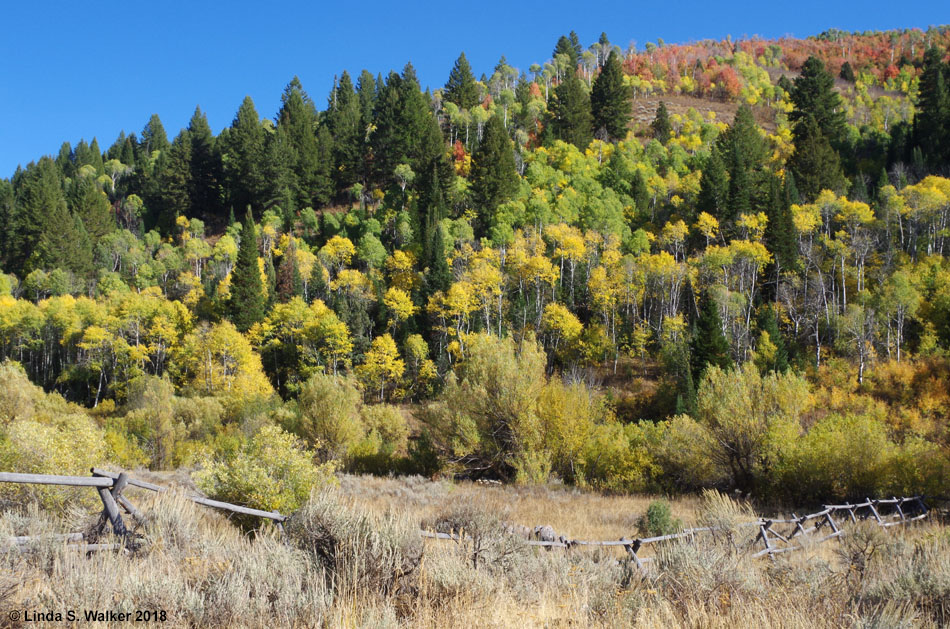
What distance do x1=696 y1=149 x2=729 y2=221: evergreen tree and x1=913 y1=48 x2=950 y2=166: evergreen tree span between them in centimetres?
2513

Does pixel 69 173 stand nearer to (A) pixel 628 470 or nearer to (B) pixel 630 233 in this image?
(B) pixel 630 233

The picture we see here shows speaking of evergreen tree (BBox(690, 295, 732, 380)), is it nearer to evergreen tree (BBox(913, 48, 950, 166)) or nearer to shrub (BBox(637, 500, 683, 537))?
shrub (BBox(637, 500, 683, 537))

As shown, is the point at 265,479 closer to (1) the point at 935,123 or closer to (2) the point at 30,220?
(2) the point at 30,220

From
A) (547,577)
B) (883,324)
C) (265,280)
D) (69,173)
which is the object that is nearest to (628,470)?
(547,577)

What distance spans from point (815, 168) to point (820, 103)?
15863 mm

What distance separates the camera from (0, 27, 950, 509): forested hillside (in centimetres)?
2486

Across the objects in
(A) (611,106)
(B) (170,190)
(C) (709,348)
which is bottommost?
(C) (709,348)

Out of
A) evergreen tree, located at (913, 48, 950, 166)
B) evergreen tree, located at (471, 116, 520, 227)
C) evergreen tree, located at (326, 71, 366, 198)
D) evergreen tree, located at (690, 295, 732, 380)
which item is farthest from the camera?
evergreen tree, located at (326, 71, 366, 198)

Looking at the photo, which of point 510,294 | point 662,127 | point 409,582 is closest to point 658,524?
point 409,582

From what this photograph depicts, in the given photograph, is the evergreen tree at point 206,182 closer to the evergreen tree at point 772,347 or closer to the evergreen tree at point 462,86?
the evergreen tree at point 462,86

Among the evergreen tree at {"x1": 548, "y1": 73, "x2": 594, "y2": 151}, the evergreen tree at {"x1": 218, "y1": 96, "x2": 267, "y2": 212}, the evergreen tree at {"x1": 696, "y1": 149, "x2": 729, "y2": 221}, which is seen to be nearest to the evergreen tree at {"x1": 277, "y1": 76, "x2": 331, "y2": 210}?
the evergreen tree at {"x1": 218, "y1": 96, "x2": 267, "y2": 212}

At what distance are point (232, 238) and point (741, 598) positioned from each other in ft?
230

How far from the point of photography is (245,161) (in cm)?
7575

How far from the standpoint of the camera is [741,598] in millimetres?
4898
